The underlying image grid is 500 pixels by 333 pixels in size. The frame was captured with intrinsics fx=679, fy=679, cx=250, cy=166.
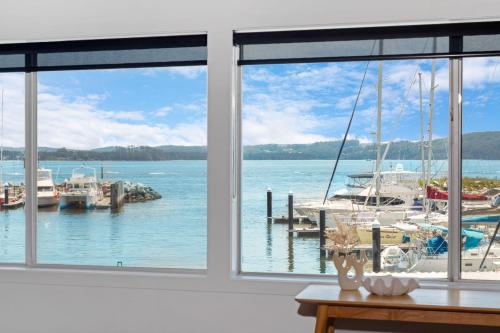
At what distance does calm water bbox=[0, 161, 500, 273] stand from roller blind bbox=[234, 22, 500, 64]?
695 millimetres

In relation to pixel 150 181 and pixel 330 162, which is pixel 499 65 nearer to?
pixel 330 162

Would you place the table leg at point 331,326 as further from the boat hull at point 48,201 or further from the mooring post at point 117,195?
the boat hull at point 48,201

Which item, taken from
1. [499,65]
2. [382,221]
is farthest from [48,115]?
[499,65]

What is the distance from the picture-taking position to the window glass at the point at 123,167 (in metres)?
4.70

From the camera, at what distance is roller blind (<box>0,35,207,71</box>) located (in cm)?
461

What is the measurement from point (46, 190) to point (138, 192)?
701 millimetres

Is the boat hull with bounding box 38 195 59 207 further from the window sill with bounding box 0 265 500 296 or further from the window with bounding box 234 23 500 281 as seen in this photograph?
the window with bounding box 234 23 500 281

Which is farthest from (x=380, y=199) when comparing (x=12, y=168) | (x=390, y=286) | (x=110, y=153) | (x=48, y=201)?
(x=12, y=168)

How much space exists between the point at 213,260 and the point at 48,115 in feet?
5.34

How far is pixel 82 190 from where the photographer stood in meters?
4.87

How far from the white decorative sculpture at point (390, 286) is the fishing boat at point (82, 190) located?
2115 millimetres

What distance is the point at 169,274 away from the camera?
181 inches

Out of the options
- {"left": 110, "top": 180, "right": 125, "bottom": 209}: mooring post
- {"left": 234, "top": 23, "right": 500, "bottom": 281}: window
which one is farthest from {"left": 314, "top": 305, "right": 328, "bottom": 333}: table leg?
{"left": 110, "top": 180, "right": 125, "bottom": 209}: mooring post

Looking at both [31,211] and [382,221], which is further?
[31,211]
